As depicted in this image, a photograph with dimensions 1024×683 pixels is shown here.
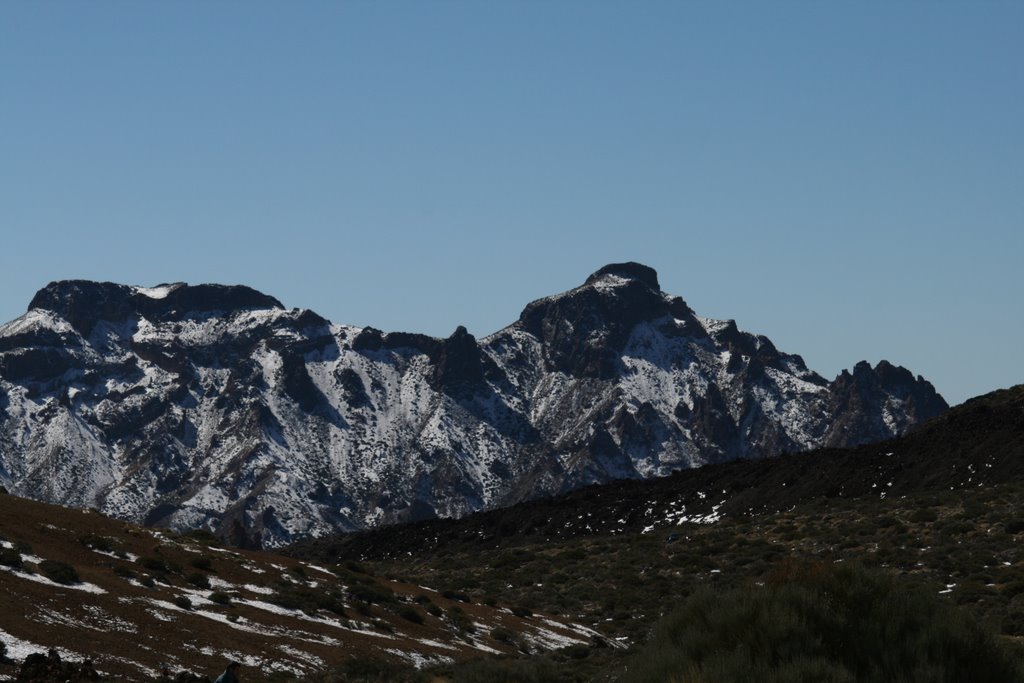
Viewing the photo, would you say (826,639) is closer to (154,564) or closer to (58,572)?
(58,572)

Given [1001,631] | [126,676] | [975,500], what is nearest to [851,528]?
[975,500]

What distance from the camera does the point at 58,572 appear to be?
1517 inches

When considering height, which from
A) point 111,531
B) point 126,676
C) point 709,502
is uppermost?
point 709,502

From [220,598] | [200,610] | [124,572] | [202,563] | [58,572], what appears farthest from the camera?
[202,563]

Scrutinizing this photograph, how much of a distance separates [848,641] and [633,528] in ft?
251

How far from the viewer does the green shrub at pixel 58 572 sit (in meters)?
38.4

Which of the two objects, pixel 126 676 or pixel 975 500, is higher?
pixel 975 500

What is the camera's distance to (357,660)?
3822cm

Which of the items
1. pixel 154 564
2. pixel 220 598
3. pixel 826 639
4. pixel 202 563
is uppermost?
pixel 202 563

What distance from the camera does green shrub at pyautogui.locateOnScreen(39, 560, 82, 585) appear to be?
38438 mm

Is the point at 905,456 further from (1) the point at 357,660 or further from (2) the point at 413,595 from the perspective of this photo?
(1) the point at 357,660

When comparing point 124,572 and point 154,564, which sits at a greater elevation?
point 154,564

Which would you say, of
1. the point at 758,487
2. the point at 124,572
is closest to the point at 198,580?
the point at 124,572

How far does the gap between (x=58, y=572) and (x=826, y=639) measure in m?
24.9
